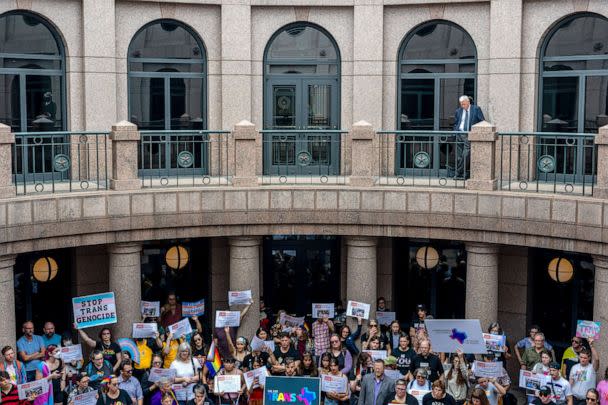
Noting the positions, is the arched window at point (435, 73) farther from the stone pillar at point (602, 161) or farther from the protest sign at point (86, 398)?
the protest sign at point (86, 398)

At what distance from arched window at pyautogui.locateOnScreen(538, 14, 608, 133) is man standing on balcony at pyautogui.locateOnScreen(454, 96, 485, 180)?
2024mm

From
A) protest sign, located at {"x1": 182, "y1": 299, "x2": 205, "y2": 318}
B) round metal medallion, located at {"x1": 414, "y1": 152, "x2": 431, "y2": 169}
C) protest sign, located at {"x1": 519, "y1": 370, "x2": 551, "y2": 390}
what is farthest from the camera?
round metal medallion, located at {"x1": 414, "y1": 152, "x2": 431, "y2": 169}

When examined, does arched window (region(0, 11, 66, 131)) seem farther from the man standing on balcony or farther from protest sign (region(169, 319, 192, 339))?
the man standing on balcony

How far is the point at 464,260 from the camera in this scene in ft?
80.8

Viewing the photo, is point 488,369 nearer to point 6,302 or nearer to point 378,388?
point 378,388

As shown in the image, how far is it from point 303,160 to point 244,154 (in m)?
1.83

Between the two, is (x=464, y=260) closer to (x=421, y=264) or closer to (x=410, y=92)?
(x=421, y=264)

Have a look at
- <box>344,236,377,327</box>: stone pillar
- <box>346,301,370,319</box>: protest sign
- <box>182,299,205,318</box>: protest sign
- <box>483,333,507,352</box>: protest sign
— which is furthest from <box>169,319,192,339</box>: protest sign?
<box>483,333,507,352</box>: protest sign

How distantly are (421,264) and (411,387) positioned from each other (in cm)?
551

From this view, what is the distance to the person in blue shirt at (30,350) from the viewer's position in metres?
19.8

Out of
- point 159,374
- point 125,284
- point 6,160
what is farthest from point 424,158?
point 6,160

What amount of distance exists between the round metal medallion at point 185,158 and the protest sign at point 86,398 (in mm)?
6745

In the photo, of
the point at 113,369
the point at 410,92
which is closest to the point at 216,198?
the point at 113,369

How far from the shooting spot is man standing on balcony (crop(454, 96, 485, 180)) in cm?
2192
